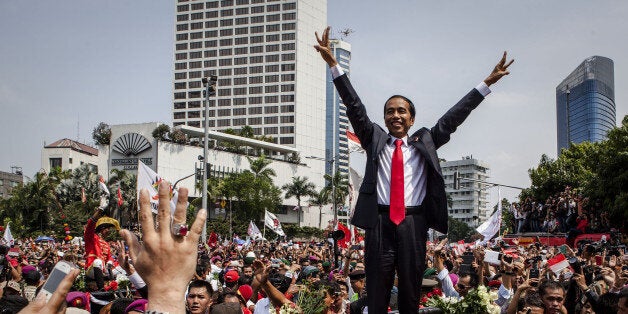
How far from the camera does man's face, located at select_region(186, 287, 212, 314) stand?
5.62m

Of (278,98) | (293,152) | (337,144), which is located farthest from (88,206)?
(337,144)

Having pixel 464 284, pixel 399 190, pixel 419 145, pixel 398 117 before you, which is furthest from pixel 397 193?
pixel 464 284

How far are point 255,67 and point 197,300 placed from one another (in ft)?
402

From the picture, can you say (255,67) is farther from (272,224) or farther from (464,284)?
(464,284)

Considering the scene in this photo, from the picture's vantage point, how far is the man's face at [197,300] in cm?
562

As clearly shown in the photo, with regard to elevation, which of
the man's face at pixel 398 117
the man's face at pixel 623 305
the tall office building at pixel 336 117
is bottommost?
the man's face at pixel 623 305

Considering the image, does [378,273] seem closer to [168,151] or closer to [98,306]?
[98,306]

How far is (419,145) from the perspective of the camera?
454cm

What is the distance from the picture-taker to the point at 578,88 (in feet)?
524

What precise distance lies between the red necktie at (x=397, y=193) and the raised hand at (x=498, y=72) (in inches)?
39.9

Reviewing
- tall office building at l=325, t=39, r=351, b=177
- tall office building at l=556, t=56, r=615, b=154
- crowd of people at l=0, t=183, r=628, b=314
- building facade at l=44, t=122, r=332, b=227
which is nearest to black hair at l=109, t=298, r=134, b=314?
crowd of people at l=0, t=183, r=628, b=314

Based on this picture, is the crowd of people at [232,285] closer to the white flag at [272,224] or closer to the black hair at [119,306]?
the black hair at [119,306]

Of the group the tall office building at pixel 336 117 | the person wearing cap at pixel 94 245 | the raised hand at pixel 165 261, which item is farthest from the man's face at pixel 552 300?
the tall office building at pixel 336 117

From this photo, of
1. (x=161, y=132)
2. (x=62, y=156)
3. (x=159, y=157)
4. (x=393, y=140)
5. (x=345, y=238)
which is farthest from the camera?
(x=62, y=156)
